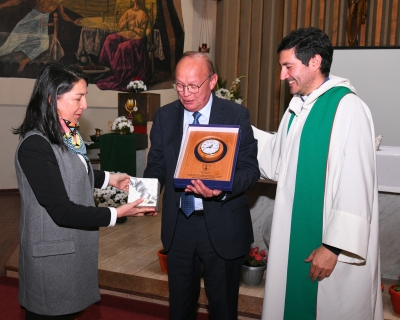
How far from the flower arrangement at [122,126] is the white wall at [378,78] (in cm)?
264

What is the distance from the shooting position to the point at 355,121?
2.06m

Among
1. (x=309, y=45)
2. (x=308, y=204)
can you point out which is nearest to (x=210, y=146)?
(x=308, y=204)

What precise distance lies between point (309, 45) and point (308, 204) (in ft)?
2.36

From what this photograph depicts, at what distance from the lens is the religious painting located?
7.69 meters

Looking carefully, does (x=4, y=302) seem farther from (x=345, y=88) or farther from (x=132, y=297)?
(x=345, y=88)

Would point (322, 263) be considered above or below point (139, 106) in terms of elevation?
below

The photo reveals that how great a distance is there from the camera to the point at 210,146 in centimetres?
222

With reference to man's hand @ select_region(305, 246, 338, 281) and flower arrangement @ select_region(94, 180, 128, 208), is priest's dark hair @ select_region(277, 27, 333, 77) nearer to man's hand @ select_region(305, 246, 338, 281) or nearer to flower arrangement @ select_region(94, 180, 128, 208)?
man's hand @ select_region(305, 246, 338, 281)

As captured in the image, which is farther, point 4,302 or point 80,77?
point 4,302

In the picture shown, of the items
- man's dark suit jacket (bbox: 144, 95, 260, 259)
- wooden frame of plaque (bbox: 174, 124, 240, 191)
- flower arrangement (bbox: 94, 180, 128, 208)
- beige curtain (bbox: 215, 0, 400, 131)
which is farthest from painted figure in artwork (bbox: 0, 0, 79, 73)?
wooden frame of plaque (bbox: 174, 124, 240, 191)

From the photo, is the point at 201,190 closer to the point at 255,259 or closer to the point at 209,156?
the point at 209,156

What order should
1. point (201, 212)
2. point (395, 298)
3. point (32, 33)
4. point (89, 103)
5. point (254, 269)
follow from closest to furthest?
1. point (201, 212)
2. point (395, 298)
3. point (254, 269)
4. point (32, 33)
5. point (89, 103)

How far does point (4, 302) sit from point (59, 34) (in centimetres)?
551

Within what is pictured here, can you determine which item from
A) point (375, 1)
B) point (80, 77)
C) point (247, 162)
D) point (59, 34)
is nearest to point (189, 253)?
point (247, 162)
